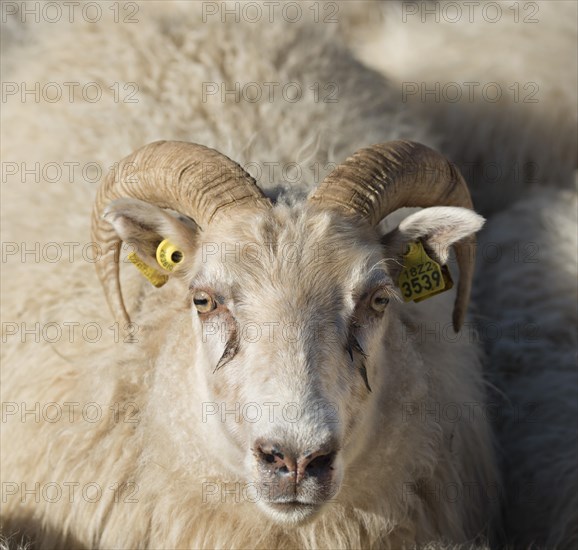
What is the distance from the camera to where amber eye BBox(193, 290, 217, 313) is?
3500 millimetres

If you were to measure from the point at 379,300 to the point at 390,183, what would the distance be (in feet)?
1.44

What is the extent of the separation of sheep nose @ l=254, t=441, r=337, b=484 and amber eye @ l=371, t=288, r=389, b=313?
648mm

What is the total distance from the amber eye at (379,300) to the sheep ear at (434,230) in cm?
23

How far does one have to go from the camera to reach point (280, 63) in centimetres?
512

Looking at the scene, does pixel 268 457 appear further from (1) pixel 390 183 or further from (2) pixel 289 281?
(1) pixel 390 183

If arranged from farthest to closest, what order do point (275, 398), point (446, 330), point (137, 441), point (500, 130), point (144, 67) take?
1. point (500, 130)
2. point (144, 67)
3. point (446, 330)
4. point (137, 441)
5. point (275, 398)

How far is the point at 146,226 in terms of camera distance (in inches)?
146

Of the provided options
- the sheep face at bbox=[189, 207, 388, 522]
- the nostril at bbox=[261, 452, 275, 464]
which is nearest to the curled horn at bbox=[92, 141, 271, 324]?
the sheep face at bbox=[189, 207, 388, 522]

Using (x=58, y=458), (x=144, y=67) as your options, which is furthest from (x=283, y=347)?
(x=144, y=67)

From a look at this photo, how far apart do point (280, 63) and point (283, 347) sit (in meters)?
2.28

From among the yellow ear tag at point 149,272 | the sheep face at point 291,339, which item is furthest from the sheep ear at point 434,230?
the yellow ear tag at point 149,272

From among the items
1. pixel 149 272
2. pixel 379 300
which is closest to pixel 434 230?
pixel 379 300

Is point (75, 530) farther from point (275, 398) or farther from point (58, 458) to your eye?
point (275, 398)

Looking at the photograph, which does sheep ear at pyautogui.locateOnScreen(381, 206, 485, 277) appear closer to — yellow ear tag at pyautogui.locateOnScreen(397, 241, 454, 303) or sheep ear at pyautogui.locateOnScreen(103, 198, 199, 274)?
yellow ear tag at pyautogui.locateOnScreen(397, 241, 454, 303)
